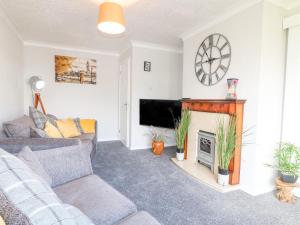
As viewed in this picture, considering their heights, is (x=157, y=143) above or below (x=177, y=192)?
above

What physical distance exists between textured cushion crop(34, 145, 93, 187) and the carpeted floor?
764 mm

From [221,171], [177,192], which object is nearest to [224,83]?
[221,171]

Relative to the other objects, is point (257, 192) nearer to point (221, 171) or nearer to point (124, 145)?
point (221, 171)

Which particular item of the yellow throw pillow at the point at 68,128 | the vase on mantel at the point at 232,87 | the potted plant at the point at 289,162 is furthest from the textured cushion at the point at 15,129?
the potted plant at the point at 289,162

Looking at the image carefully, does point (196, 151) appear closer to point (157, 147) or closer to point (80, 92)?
point (157, 147)

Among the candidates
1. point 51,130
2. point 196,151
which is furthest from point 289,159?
point 51,130

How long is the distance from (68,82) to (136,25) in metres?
2.39

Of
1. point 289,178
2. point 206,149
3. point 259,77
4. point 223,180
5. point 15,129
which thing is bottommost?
point 223,180

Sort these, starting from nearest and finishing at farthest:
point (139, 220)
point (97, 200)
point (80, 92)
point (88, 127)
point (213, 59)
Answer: point (139, 220)
point (97, 200)
point (213, 59)
point (88, 127)
point (80, 92)

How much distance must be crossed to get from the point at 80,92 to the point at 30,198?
14.1 feet

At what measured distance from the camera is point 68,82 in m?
4.52

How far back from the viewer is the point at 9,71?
3025 millimetres

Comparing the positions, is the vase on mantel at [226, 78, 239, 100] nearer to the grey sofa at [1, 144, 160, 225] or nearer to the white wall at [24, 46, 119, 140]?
the grey sofa at [1, 144, 160, 225]

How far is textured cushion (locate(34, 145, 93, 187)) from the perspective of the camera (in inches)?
58.0
